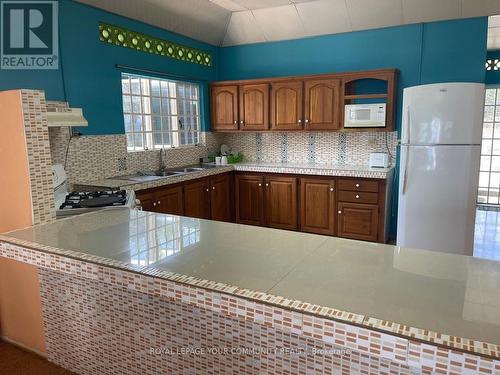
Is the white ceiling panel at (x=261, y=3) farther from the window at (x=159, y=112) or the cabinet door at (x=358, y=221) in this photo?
the cabinet door at (x=358, y=221)

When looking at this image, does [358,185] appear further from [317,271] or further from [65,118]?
[317,271]

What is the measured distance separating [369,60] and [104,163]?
332 centimetres

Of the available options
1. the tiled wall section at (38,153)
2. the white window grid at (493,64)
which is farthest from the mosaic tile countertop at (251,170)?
the white window grid at (493,64)

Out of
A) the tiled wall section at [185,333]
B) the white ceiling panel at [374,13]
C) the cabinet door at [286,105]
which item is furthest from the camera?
the cabinet door at [286,105]

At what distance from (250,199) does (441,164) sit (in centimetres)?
236

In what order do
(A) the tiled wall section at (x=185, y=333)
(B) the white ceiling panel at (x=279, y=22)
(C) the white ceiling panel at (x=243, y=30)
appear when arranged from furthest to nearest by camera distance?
1. (C) the white ceiling panel at (x=243, y=30)
2. (B) the white ceiling panel at (x=279, y=22)
3. (A) the tiled wall section at (x=185, y=333)

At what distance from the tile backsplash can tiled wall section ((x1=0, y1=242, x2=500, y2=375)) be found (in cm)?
160

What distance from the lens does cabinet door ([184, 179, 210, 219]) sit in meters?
4.17

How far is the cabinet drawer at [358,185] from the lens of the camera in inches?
164

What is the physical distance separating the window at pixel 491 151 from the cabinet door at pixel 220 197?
4.33m

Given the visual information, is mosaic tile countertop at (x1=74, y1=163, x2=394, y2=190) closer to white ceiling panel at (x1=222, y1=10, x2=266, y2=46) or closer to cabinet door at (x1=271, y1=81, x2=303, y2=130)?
cabinet door at (x1=271, y1=81, x2=303, y2=130)

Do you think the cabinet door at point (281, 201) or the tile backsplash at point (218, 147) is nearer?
the tile backsplash at point (218, 147)

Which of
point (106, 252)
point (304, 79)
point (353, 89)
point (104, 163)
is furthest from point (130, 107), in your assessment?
point (106, 252)

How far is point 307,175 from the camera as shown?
4516 mm
